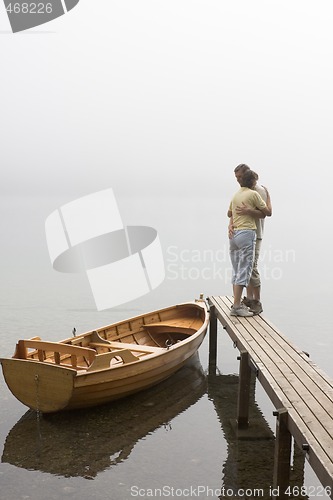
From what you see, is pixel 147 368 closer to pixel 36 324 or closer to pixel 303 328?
→ pixel 36 324

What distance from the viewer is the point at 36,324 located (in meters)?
17.2

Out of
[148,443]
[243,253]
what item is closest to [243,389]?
[148,443]

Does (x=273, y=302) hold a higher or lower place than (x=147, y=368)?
lower

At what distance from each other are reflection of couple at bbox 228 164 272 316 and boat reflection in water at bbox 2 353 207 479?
2.64 m

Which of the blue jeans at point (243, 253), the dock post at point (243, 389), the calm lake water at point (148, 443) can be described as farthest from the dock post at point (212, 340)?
the dock post at point (243, 389)

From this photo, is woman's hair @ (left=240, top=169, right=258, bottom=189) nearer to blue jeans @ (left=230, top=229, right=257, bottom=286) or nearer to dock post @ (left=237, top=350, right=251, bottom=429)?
blue jeans @ (left=230, top=229, right=257, bottom=286)

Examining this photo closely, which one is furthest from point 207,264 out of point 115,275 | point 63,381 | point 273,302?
point 63,381

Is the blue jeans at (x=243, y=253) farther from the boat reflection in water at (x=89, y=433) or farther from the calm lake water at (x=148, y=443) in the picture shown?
the boat reflection in water at (x=89, y=433)

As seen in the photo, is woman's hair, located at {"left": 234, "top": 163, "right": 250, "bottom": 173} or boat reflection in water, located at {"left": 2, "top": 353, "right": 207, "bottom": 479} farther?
woman's hair, located at {"left": 234, "top": 163, "right": 250, "bottom": 173}

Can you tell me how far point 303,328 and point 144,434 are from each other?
10966 mm

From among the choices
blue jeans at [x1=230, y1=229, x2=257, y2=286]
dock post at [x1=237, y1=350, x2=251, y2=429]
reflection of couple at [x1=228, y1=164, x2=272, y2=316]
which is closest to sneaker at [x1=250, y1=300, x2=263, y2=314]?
reflection of couple at [x1=228, y1=164, x2=272, y2=316]

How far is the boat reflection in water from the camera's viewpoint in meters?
7.62

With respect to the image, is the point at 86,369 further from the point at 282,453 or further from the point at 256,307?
the point at 282,453

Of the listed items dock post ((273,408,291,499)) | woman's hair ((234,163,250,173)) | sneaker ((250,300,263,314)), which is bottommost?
sneaker ((250,300,263,314))
